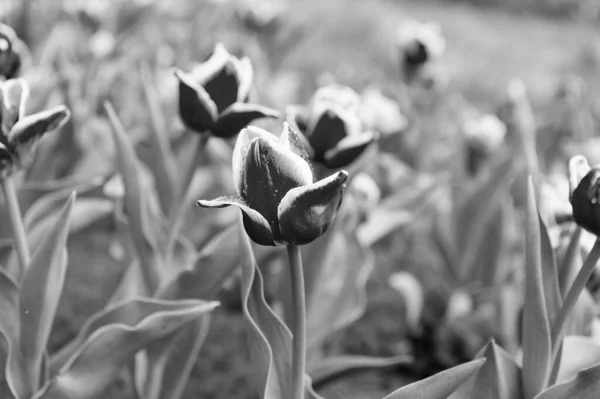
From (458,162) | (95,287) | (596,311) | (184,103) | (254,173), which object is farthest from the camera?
(458,162)

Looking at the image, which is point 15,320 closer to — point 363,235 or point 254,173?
point 254,173

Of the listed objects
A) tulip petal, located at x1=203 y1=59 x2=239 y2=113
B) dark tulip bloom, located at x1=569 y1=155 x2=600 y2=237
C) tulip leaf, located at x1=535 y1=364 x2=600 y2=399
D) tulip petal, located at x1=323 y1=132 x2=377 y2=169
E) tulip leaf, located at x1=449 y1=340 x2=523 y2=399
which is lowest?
tulip leaf, located at x1=449 y1=340 x2=523 y2=399

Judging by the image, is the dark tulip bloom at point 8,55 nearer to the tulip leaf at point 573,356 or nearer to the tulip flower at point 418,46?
the tulip leaf at point 573,356

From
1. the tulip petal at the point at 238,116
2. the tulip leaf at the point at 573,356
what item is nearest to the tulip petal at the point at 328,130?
the tulip petal at the point at 238,116

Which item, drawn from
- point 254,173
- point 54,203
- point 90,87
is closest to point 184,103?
point 254,173

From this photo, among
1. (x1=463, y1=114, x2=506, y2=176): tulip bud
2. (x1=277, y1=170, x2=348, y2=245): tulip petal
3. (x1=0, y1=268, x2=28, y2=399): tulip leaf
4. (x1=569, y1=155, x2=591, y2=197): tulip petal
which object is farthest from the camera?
(x1=463, y1=114, x2=506, y2=176): tulip bud

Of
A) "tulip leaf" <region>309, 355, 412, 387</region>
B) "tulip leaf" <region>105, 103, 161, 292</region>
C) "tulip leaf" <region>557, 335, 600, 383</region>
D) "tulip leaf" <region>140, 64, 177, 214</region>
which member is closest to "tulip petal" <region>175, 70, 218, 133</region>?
"tulip leaf" <region>105, 103, 161, 292</region>

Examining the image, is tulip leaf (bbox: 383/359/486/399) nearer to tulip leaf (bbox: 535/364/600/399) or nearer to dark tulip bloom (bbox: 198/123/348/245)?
tulip leaf (bbox: 535/364/600/399)
